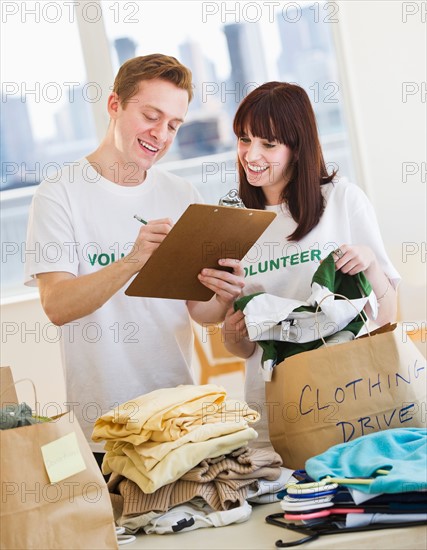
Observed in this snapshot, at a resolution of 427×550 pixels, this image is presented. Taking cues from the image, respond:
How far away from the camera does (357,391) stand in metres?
1.42

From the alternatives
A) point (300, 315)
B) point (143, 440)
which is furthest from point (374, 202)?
point (143, 440)

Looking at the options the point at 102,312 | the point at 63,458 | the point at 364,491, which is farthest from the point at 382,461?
the point at 102,312

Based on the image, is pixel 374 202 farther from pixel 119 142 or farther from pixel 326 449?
pixel 326 449

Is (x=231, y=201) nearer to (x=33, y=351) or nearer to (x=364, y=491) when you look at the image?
(x=364, y=491)

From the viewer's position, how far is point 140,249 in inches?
68.8

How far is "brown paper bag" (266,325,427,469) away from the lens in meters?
1.42

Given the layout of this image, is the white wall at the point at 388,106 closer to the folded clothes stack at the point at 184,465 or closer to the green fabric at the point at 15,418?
the folded clothes stack at the point at 184,465

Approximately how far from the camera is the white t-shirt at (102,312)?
6.14 feet

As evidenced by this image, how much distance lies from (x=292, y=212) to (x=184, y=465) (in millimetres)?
799

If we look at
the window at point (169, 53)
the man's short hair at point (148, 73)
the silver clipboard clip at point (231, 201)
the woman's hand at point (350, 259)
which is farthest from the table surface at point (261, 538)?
the window at point (169, 53)

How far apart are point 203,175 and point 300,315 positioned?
3.24m

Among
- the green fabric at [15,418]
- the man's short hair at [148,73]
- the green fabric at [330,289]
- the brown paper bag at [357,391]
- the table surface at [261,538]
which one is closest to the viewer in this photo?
the table surface at [261,538]

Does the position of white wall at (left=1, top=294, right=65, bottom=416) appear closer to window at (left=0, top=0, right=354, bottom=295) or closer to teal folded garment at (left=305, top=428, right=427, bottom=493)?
window at (left=0, top=0, right=354, bottom=295)

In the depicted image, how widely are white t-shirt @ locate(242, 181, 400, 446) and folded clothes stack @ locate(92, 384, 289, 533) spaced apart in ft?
1.61
